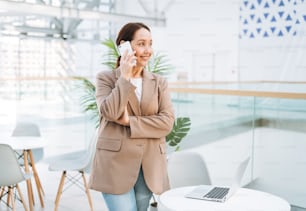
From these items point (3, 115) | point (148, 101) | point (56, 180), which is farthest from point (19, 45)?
point (148, 101)

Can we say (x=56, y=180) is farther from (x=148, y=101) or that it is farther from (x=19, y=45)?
(x=19, y=45)

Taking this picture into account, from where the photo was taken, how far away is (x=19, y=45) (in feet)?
35.1

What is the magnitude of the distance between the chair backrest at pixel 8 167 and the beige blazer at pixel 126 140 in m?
1.43

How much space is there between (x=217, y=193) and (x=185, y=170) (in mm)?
743

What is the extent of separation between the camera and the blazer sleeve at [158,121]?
A: 1.94 m

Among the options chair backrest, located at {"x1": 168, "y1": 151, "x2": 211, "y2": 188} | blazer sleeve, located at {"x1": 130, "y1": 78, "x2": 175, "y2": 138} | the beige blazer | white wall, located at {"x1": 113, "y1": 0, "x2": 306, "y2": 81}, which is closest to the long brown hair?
the beige blazer

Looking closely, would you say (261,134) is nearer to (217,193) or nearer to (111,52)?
(111,52)

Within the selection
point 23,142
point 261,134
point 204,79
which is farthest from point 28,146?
point 204,79

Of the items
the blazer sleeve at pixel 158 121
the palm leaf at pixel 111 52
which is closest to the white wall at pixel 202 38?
the palm leaf at pixel 111 52

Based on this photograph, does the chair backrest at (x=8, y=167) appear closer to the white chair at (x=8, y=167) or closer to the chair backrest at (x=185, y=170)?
the white chair at (x=8, y=167)

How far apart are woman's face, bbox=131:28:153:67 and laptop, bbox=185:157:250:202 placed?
0.67 meters

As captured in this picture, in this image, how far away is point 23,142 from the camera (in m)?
3.91

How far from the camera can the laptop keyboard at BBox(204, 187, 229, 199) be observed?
6.59ft

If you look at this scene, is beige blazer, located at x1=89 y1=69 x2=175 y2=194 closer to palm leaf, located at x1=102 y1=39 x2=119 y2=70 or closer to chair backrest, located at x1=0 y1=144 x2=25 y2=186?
chair backrest, located at x1=0 y1=144 x2=25 y2=186
